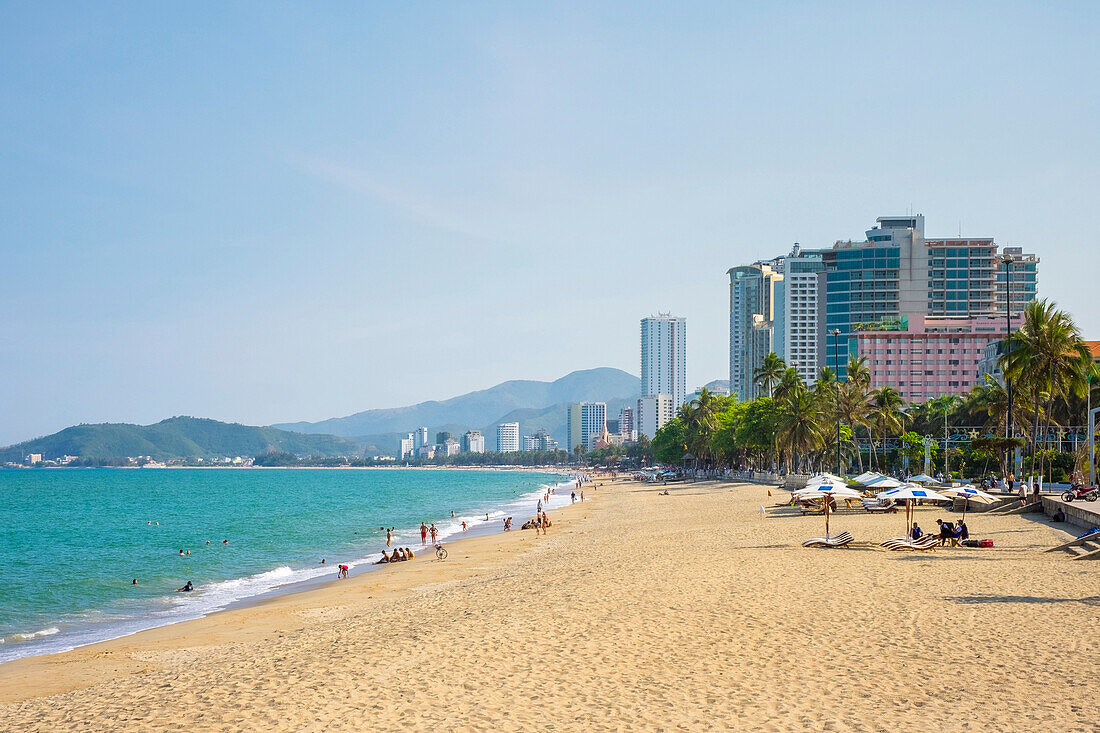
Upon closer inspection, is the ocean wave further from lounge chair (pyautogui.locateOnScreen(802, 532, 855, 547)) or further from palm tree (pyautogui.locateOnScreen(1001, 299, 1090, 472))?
palm tree (pyautogui.locateOnScreen(1001, 299, 1090, 472))

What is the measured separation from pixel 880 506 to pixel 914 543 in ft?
42.5

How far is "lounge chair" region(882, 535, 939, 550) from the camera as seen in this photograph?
23.2 meters

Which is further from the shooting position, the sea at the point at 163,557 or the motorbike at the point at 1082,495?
the motorbike at the point at 1082,495

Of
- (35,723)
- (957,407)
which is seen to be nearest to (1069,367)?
(35,723)

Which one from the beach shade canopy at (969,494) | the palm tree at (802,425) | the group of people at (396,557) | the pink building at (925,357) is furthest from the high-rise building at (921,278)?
the group of people at (396,557)

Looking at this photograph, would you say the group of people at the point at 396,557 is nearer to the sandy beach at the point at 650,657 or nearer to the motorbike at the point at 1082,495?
the sandy beach at the point at 650,657

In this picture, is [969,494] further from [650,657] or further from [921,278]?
[921,278]

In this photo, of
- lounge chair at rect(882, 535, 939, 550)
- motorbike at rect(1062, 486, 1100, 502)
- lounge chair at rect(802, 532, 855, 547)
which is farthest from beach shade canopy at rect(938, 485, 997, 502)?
lounge chair at rect(802, 532, 855, 547)

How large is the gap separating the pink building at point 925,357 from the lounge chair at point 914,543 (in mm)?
117255

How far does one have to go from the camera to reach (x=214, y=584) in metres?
32.6

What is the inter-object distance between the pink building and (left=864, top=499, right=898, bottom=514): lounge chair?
105m

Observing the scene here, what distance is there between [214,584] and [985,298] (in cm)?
15936

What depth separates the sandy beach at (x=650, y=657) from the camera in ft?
32.4

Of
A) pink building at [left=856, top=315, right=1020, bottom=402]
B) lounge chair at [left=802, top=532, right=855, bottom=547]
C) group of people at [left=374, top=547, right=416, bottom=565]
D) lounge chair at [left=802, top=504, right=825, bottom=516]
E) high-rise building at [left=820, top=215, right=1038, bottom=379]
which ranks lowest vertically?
group of people at [left=374, top=547, right=416, bottom=565]
